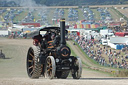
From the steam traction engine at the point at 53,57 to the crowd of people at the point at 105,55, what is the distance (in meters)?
17.6

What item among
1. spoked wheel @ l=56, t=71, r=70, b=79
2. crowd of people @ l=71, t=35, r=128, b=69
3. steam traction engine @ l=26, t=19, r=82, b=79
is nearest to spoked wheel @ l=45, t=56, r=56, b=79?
steam traction engine @ l=26, t=19, r=82, b=79

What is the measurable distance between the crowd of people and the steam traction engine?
57.6 feet

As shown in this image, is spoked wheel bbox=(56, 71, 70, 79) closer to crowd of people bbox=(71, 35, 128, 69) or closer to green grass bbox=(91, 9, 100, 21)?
crowd of people bbox=(71, 35, 128, 69)

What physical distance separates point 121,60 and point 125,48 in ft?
21.9

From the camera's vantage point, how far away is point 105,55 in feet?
131

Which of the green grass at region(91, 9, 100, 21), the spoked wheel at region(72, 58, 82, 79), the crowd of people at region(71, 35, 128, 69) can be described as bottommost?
the crowd of people at region(71, 35, 128, 69)

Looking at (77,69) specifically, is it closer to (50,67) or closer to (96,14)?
(50,67)

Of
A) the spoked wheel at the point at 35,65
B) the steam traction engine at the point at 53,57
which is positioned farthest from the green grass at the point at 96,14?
the steam traction engine at the point at 53,57

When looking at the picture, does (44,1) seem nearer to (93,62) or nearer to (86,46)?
(86,46)

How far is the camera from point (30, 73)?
1539cm

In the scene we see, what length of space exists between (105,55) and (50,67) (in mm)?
26197

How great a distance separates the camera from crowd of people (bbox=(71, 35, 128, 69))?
33.6m

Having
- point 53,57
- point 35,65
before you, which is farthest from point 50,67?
point 35,65

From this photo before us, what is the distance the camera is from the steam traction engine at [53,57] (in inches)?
556
